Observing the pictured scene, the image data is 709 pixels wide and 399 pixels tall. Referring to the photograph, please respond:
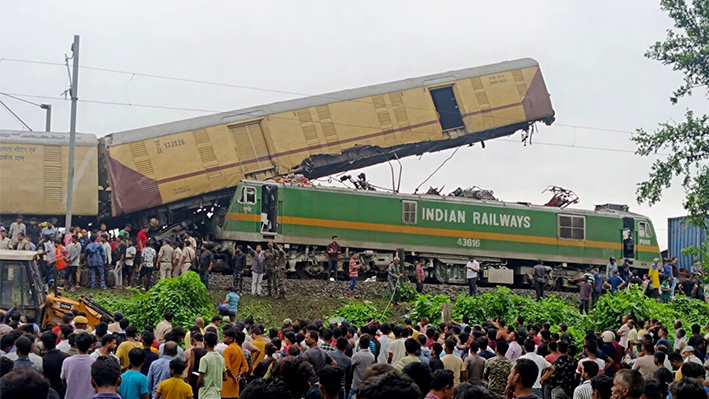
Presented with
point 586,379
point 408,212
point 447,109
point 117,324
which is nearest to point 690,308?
point 408,212

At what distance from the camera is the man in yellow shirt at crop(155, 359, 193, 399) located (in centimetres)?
776

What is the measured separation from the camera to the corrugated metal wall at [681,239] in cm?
3259

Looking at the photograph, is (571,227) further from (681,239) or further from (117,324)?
(117,324)

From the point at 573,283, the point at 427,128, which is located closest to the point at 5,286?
the point at 427,128

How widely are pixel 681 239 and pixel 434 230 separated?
13.4 metres

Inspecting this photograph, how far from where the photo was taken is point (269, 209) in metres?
24.0

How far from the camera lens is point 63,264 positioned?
1909 cm

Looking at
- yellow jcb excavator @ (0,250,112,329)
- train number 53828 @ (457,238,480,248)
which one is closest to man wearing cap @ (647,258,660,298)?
train number 53828 @ (457,238,480,248)

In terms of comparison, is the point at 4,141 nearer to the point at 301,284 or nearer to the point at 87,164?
the point at 87,164

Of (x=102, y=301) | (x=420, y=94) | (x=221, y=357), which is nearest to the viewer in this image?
(x=221, y=357)

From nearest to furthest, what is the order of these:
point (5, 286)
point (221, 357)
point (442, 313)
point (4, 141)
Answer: point (221, 357) < point (5, 286) < point (442, 313) < point (4, 141)

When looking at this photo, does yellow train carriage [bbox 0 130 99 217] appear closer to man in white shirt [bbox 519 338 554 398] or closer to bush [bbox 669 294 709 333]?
bush [bbox 669 294 709 333]

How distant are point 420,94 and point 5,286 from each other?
16.1 m

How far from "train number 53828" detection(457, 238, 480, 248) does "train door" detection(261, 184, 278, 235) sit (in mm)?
6046
